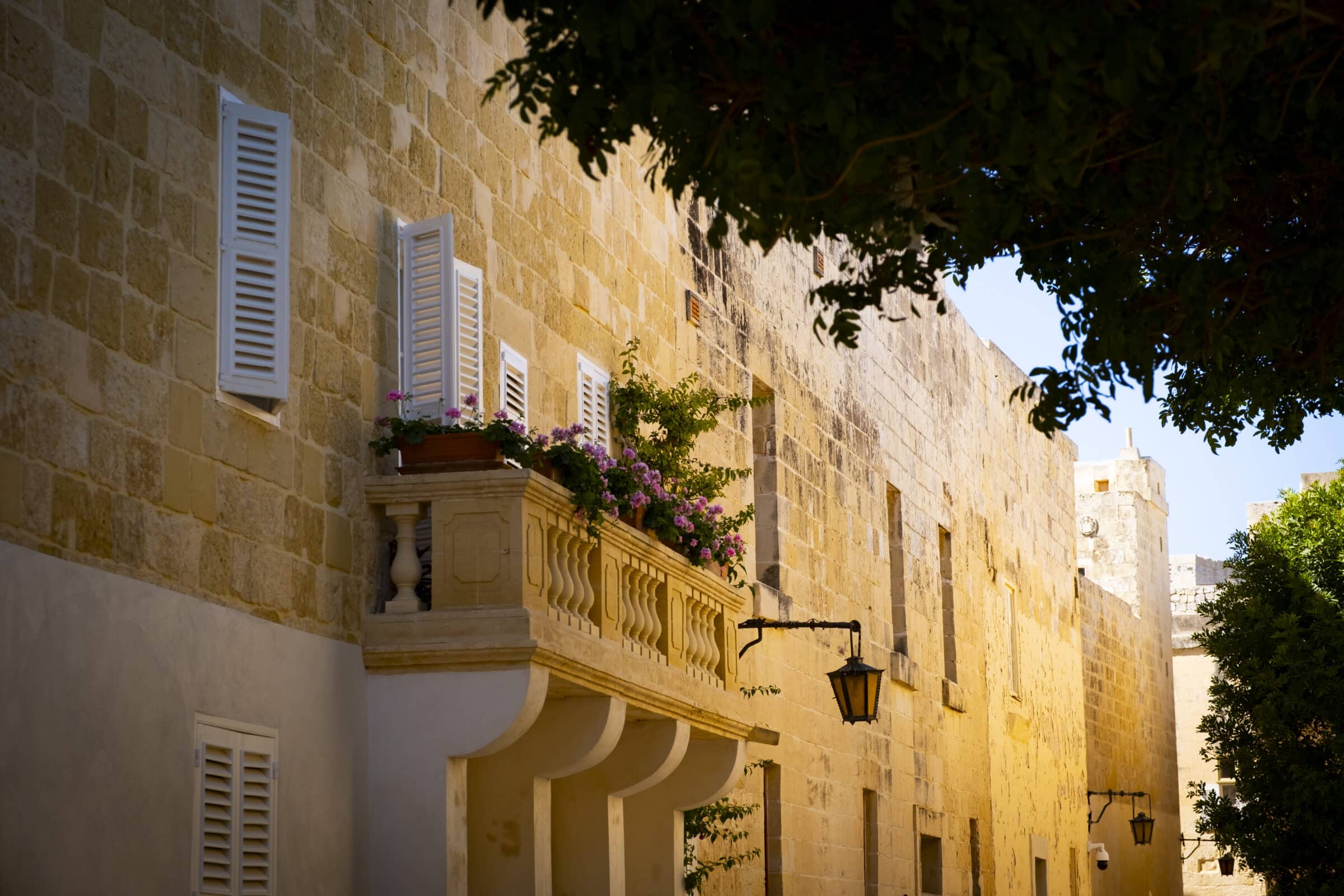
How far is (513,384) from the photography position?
9578 mm

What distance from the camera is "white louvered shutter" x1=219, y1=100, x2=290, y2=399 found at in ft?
23.4

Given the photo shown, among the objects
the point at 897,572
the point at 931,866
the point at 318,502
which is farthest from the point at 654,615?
the point at 931,866

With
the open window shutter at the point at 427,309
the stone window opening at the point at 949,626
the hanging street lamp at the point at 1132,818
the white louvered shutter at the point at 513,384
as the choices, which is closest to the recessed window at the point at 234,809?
the open window shutter at the point at 427,309

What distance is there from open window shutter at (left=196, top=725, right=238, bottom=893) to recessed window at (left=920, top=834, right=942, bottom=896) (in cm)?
1120

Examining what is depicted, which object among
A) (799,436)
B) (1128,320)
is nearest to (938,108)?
(1128,320)

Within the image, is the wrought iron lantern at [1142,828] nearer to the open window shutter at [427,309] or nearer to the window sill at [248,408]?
the open window shutter at [427,309]

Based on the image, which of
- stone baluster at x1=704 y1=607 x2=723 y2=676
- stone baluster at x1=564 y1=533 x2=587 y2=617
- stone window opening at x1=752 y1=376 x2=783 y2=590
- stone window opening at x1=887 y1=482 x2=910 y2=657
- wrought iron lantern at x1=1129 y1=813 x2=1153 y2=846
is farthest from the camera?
wrought iron lantern at x1=1129 y1=813 x2=1153 y2=846

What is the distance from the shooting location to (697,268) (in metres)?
12.9

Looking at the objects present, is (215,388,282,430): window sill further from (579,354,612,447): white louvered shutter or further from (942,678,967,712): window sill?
(942,678,967,712): window sill

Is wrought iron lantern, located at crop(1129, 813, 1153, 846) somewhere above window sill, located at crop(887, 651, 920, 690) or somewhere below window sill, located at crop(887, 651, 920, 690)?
A: below

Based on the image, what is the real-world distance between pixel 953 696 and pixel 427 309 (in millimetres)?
11142

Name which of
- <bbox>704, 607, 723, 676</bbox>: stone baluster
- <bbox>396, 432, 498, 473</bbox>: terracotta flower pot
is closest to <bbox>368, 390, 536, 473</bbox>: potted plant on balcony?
<bbox>396, 432, 498, 473</bbox>: terracotta flower pot

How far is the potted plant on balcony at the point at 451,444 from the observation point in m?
8.08

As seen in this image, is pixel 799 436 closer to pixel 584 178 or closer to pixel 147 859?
pixel 584 178
